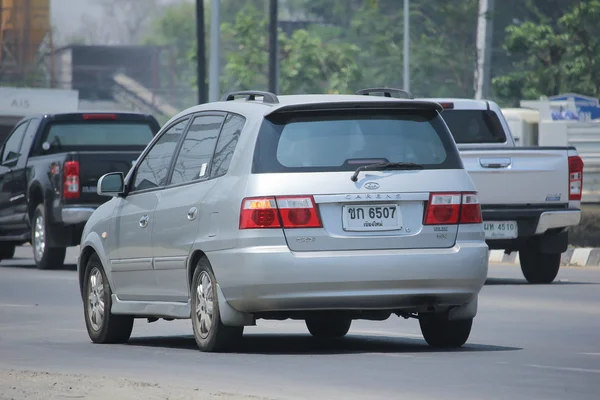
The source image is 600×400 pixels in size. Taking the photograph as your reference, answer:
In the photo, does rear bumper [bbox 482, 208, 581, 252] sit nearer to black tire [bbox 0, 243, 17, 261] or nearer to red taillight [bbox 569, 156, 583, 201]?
red taillight [bbox 569, 156, 583, 201]

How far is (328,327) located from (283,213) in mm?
2081

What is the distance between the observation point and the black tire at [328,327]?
1197 cm

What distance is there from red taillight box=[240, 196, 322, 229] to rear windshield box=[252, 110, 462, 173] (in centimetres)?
21

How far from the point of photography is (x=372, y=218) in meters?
10.2

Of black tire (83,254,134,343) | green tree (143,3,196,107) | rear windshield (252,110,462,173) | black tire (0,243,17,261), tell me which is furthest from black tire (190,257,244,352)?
green tree (143,3,196,107)

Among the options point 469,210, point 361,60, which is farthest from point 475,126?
point 361,60

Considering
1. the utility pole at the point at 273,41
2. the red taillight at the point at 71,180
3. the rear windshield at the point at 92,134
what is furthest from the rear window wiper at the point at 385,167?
the utility pole at the point at 273,41

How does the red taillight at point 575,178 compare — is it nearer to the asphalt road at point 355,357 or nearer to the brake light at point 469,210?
the asphalt road at point 355,357

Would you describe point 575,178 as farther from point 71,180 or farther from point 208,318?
point 208,318

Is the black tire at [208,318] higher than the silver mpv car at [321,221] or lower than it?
lower

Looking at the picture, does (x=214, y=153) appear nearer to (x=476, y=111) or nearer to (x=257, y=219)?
(x=257, y=219)

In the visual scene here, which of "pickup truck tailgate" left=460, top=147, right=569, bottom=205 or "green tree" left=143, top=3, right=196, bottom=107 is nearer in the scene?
"pickup truck tailgate" left=460, top=147, right=569, bottom=205

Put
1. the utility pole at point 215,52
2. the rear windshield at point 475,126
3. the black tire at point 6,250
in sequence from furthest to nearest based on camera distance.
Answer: the utility pole at point 215,52 → the black tire at point 6,250 → the rear windshield at point 475,126

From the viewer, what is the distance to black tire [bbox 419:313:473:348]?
1083 cm
